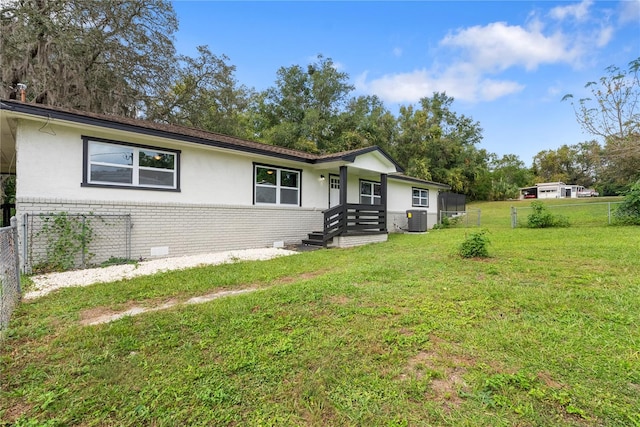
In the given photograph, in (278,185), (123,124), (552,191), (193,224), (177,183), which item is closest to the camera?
(123,124)

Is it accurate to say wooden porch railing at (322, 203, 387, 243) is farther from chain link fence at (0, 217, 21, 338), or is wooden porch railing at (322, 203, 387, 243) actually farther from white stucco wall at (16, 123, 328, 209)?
chain link fence at (0, 217, 21, 338)

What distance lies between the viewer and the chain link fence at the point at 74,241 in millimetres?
5699

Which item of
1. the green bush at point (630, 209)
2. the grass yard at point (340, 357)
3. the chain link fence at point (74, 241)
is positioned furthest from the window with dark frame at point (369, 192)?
the green bush at point (630, 209)

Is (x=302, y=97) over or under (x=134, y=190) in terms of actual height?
over

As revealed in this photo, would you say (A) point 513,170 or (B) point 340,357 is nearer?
(B) point 340,357

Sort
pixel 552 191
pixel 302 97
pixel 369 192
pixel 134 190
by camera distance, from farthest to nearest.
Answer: pixel 552 191 < pixel 302 97 < pixel 369 192 < pixel 134 190

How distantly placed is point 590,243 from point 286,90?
25157mm

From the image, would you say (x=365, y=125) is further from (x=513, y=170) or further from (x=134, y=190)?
(x=513, y=170)

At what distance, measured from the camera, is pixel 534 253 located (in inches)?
264

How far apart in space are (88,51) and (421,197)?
1739 centimetres

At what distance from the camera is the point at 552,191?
4456cm

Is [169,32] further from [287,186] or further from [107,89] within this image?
[287,186]

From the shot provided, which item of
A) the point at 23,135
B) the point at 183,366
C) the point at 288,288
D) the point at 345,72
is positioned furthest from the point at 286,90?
the point at 183,366

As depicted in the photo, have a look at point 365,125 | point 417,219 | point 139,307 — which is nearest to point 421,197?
point 417,219
